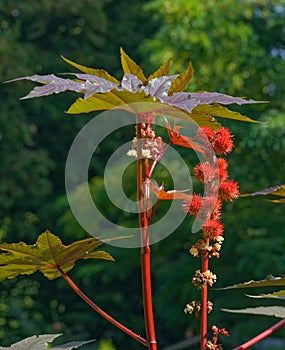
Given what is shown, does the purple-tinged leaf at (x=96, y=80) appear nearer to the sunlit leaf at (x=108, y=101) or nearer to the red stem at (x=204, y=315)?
the sunlit leaf at (x=108, y=101)

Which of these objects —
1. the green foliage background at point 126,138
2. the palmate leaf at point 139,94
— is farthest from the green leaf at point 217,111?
the green foliage background at point 126,138

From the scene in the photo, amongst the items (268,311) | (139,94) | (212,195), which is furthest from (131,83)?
(268,311)

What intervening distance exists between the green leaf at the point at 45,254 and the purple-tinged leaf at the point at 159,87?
0.14 meters

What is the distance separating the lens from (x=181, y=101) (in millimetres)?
610

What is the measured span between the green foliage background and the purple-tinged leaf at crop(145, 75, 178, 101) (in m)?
A: 4.16

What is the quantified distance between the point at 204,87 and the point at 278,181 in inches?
34.6

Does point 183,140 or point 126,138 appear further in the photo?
point 126,138

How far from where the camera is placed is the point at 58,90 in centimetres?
62

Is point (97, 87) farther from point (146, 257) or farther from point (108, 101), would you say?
point (146, 257)

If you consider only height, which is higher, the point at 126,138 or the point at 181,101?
the point at 181,101

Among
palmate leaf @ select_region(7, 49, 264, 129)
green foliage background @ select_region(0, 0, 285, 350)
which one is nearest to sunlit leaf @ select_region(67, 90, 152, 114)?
palmate leaf @ select_region(7, 49, 264, 129)

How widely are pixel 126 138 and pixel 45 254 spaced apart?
8.14 metres

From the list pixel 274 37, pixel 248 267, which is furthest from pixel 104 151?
pixel 248 267

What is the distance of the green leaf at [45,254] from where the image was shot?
2.22 ft
